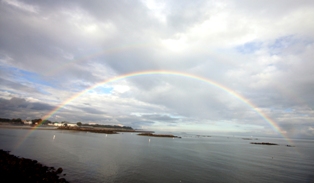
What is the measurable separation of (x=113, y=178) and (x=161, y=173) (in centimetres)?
841

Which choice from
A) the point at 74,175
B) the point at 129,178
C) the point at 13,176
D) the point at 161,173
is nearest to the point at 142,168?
the point at 161,173

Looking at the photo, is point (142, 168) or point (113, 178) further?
point (142, 168)

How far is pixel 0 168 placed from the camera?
957 inches

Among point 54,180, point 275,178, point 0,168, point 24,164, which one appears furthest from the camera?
point 275,178

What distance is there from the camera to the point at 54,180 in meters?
21.8

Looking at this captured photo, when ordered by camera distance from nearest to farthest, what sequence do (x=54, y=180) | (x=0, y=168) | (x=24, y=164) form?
(x=54, y=180) → (x=0, y=168) → (x=24, y=164)

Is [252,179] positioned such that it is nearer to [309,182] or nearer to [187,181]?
[309,182]

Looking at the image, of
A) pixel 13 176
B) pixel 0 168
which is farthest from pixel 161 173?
pixel 0 168

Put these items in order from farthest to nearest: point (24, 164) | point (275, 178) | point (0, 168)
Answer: point (275, 178) → point (24, 164) → point (0, 168)

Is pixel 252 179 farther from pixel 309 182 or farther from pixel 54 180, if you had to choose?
pixel 54 180

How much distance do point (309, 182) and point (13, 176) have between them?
45932mm

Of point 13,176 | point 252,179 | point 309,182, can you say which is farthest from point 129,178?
point 309,182

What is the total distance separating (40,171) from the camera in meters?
25.2

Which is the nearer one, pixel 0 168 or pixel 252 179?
pixel 0 168
